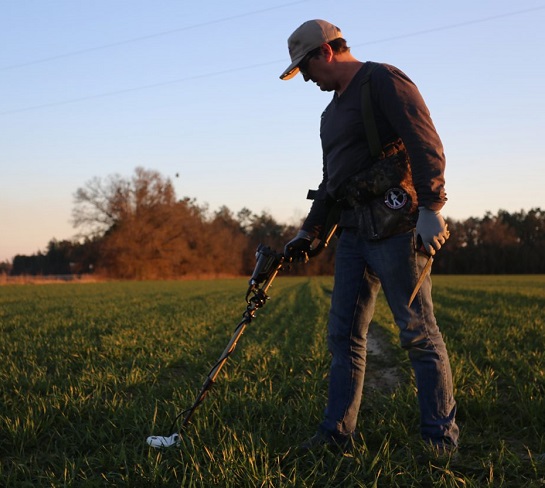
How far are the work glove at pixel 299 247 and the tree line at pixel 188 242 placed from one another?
5764cm

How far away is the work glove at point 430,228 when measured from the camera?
2.59 meters

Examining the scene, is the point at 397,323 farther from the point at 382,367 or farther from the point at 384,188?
the point at 382,367

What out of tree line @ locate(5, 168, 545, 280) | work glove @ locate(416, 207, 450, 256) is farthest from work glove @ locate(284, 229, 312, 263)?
tree line @ locate(5, 168, 545, 280)

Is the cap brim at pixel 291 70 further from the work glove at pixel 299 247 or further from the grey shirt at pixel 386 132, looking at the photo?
the work glove at pixel 299 247

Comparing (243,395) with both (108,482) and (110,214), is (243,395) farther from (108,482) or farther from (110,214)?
(110,214)

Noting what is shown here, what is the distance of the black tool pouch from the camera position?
9.21 feet

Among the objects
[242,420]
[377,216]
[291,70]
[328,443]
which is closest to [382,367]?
[242,420]

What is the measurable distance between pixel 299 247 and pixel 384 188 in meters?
0.72

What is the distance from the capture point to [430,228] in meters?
2.61

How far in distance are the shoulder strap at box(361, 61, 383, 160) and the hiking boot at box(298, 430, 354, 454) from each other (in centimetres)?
166

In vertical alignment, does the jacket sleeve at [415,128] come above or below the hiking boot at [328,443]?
above

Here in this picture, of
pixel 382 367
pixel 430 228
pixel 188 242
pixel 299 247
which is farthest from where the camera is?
pixel 188 242

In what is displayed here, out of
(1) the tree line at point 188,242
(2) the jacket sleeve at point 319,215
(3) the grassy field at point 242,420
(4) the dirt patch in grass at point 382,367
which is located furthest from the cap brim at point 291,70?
(1) the tree line at point 188,242

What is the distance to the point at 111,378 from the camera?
16.0ft
